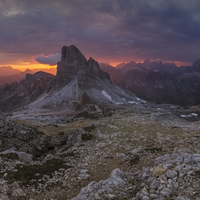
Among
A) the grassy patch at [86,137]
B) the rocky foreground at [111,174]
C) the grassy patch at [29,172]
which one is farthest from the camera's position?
the grassy patch at [86,137]

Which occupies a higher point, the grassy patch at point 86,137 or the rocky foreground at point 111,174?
the rocky foreground at point 111,174

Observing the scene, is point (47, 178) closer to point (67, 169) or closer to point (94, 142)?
point (67, 169)

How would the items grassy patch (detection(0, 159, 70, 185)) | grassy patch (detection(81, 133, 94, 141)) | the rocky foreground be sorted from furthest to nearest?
1. grassy patch (detection(81, 133, 94, 141))
2. grassy patch (detection(0, 159, 70, 185))
3. the rocky foreground

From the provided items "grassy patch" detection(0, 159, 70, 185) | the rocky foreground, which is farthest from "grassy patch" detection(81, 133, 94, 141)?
"grassy patch" detection(0, 159, 70, 185)

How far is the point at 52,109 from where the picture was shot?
607 feet

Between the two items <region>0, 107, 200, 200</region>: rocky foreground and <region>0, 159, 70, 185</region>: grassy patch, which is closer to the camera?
<region>0, 107, 200, 200</region>: rocky foreground

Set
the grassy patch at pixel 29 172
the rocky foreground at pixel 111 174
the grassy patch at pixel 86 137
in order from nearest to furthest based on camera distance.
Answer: the rocky foreground at pixel 111 174 → the grassy patch at pixel 29 172 → the grassy patch at pixel 86 137

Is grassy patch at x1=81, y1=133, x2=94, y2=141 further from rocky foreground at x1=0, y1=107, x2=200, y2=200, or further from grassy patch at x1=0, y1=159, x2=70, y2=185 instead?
grassy patch at x1=0, y1=159, x2=70, y2=185

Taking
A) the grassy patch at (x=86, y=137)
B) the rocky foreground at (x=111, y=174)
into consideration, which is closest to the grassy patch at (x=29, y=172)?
the rocky foreground at (x=111, y=174)

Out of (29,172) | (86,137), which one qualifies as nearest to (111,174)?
(29,172)

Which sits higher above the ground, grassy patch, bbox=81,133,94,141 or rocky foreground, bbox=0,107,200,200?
rocky foreground, bbox=0,107,200,200

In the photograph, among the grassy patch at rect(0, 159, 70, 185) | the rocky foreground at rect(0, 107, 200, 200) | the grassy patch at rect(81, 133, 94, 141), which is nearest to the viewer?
the rocky foreground at rect(0, 107, 200, 200)

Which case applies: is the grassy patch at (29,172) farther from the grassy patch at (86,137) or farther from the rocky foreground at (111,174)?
the grassy patch at (86,137)

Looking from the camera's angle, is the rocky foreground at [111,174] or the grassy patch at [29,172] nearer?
the rocky foreground at [111,174]
